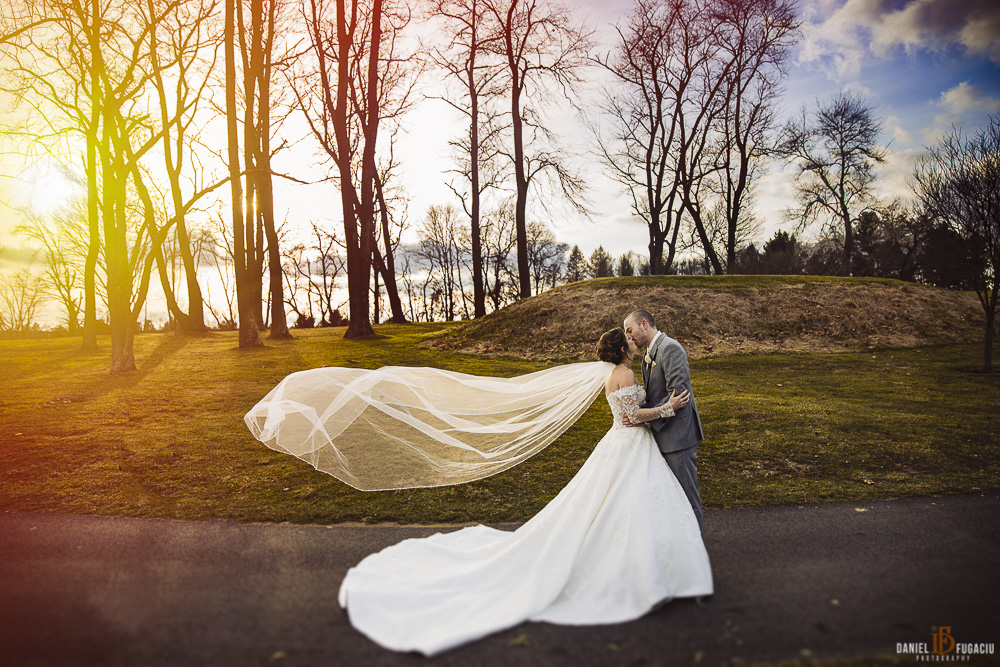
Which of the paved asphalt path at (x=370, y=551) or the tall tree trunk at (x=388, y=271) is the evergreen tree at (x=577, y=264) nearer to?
the tall tree trunk at (x=388, y=271)

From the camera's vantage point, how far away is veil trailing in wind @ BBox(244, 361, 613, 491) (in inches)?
255

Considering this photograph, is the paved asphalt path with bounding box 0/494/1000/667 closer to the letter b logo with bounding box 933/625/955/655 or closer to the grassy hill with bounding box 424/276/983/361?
the letter b logo with bounding box 933/625/955/655

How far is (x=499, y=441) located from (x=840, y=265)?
4446cm

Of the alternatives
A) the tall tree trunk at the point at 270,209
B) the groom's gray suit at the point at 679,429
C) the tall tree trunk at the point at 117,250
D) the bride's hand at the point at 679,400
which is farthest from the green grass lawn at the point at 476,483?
the tall tree trunk at the point at 270,209

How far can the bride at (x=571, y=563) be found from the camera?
4.11 m

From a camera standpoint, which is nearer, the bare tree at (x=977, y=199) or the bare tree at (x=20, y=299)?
the bare tree at (x=977, y=199)

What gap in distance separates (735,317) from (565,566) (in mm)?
16583

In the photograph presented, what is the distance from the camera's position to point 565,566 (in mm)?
4531

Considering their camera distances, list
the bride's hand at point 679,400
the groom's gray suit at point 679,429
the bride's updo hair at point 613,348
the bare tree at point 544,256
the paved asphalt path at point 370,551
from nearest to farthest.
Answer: the paved asphalt path at point 370,551, the bride's hand at point 679,400, the groom's gray suit at point 679,429, the bride's updo hair at point 613,348, the bare tree at point 544,256

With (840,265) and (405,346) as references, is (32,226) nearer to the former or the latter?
(405,346)

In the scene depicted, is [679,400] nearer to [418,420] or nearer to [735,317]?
[418,420]

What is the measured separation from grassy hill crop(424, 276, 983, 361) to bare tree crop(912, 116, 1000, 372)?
3.68 metres

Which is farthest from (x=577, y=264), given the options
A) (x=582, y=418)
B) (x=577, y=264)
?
(x=582, y=418)

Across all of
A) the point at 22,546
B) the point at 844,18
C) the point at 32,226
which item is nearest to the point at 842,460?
the point at 22,546
